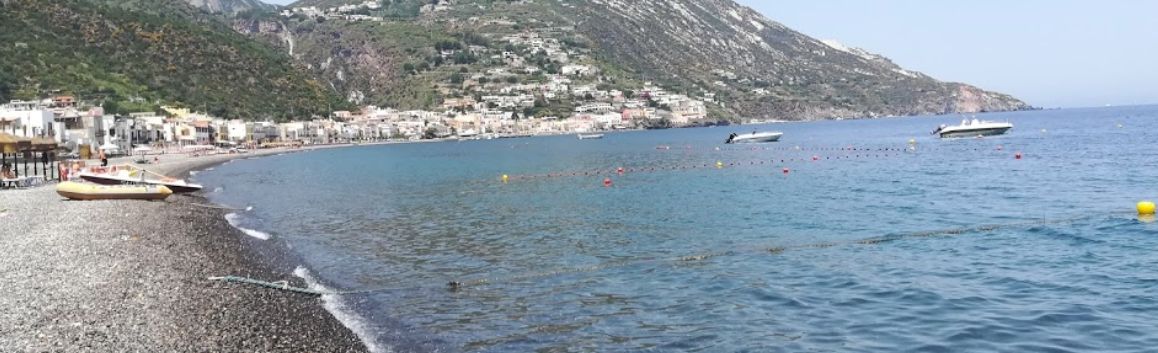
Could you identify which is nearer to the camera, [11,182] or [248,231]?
[248,231]

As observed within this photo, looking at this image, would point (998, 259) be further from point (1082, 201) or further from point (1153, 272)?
point (1082, 201)

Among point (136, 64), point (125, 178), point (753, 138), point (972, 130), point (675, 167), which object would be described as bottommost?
point (675, 167)

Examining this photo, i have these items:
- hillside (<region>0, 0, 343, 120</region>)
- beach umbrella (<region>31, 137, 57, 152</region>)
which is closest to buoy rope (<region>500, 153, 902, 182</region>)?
beach umbrella (<region>31, 137, 57, 152</region>)

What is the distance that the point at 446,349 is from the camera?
12844 millimetres

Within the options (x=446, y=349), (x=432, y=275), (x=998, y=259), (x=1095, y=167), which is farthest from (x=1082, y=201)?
(x=446, y=349)

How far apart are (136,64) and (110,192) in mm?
116616

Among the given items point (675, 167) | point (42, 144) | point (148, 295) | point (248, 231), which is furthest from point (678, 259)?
point (675, 167)

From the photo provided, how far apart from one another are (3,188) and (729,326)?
133ft

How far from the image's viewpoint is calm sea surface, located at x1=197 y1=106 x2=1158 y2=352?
13.4m

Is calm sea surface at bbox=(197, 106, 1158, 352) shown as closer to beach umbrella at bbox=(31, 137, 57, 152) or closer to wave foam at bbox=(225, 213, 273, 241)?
wave foam at bbox=(225, 213, 273, 241)

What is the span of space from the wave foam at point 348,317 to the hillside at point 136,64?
4362 inches

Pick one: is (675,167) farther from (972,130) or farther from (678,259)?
(972,130)

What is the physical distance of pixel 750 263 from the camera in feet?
65.6

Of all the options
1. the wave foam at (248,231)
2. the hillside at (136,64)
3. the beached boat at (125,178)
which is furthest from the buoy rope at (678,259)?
the hillside at (136,64)
